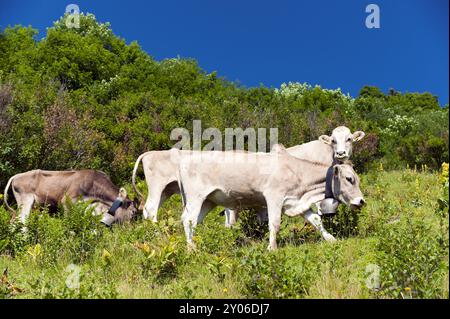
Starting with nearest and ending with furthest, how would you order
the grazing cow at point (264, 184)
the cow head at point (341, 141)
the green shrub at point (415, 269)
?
the green shrub at point (415, 269) → the grazing cow at point (264, 184) → the cow head at point (341, 141)

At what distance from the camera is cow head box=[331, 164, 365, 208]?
32.8 feet

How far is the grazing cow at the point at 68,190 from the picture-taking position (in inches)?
536

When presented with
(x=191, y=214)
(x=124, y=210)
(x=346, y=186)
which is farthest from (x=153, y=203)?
(x=346, y=186)

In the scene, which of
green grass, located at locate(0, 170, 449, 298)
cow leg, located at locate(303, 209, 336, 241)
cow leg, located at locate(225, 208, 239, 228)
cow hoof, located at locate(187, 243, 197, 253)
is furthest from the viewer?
cow leg, located at locate(225, 208, 239, 228)

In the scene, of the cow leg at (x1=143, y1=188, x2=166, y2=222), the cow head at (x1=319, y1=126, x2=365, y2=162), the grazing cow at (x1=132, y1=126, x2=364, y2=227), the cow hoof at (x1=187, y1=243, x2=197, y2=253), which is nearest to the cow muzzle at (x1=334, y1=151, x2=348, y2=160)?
the cow head at (x1=319, y1=126, x2=365, y2=162)

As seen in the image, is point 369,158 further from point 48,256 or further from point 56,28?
point 56,28

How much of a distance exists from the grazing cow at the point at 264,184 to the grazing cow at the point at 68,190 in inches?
141

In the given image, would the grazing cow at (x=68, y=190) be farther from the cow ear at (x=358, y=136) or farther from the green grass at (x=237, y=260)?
the cow ear at (x=358, y=136)

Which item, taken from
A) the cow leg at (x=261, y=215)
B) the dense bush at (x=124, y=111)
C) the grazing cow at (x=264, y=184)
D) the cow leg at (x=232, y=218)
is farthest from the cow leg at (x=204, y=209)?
the dense bush at (x=124, y=111)

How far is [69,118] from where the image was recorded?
62.0 feet

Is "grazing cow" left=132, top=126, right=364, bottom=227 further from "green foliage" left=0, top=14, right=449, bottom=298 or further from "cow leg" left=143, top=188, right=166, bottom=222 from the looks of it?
"green foliage" left=0, top=14, right=449, bottom=298

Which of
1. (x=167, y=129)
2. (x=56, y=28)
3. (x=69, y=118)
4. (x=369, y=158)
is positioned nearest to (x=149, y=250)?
(x=69, y=118)

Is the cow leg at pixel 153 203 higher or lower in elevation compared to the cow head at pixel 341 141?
lower

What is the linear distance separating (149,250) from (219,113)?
1765 cm
